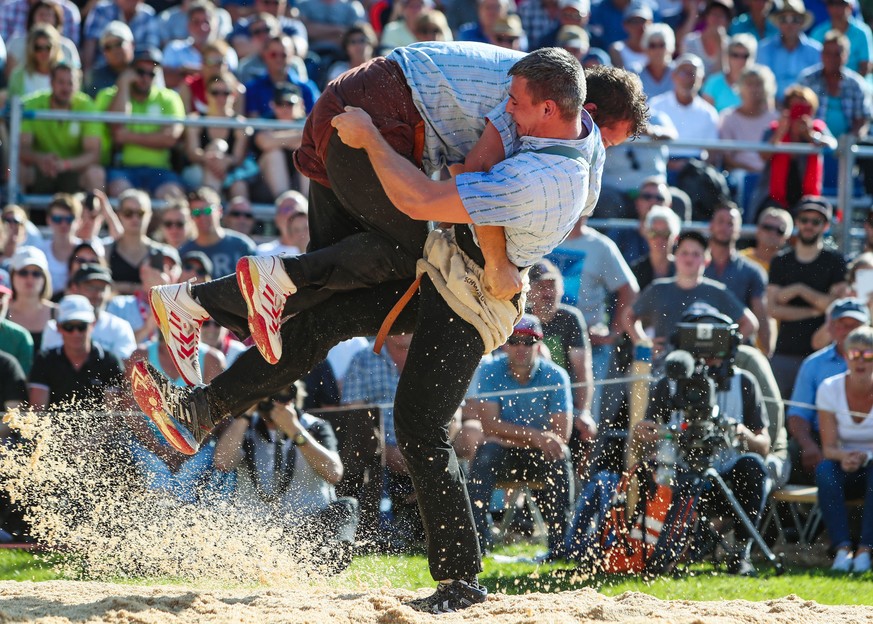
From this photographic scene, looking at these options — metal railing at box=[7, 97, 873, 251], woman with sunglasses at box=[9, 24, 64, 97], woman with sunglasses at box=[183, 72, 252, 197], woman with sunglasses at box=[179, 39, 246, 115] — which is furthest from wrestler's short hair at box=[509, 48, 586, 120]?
woman with sunglasses at box=[9, 24, 64, 97]

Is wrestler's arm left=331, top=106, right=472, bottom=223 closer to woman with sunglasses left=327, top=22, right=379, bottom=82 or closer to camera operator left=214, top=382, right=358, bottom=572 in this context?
camera operator left=214, top=382, right=358, bottom=572

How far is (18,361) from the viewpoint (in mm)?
7844

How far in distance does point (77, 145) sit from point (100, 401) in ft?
10.9

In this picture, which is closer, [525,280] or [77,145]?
[525,280]

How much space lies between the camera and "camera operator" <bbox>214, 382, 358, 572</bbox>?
6.90 meters

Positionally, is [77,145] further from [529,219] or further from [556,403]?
[529,219]

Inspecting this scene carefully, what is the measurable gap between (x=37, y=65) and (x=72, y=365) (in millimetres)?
3695

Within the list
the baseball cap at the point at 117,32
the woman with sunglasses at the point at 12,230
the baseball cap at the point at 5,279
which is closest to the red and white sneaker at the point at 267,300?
the baseball cap at the point at 5,279

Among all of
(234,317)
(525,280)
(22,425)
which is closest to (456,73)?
(525,280)

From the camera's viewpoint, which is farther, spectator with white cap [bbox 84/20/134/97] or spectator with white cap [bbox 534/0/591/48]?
spectator with white cap [bbox 534/0/591/48]

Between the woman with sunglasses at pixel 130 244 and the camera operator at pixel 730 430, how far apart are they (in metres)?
3.55

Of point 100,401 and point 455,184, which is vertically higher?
point 455,184

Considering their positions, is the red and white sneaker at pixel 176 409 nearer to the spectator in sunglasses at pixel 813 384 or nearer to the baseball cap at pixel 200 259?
the baseball cap at pixel 200 259

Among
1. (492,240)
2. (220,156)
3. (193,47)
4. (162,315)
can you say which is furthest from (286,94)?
(492,240)
